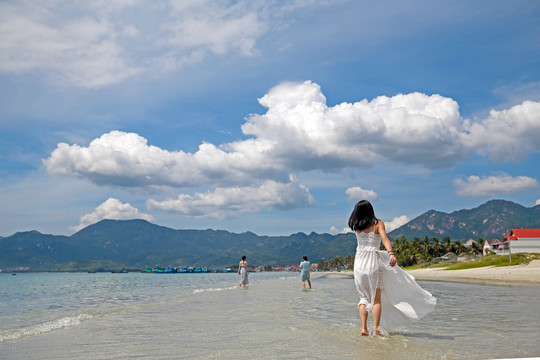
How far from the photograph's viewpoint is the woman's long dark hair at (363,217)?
770 centimetres

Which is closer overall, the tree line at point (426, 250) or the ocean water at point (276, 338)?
the ocean water at point (276, 338)

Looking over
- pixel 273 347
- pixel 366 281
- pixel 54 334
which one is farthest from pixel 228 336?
pixel 54 334

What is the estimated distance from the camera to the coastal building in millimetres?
92562

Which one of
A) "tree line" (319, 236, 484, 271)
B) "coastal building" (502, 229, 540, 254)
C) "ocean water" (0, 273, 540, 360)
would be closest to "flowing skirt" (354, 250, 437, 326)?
"ocean water" (0, 273, 540, 360)

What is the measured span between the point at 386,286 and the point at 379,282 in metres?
0.28

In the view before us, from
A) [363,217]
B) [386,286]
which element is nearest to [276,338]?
[386,286]

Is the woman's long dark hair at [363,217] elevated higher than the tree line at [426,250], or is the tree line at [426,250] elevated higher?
the woman's long dark hair at [363,217]

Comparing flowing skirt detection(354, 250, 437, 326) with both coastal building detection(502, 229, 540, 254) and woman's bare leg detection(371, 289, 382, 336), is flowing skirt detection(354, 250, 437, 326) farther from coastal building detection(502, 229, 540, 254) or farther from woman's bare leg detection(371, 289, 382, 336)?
coastal building detection(502, 229, 540, 254)

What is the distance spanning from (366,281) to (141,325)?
5884mm

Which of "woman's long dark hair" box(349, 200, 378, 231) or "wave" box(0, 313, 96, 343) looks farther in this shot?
"wave" box(0, 313, 96, 343)

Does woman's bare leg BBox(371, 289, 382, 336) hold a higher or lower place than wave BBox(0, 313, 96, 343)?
higher

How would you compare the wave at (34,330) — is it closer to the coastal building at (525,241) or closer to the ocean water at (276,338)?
the ocean water at (276,338)

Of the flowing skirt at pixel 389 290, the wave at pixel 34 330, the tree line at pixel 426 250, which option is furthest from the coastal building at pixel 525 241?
the wave at pixel 34 330

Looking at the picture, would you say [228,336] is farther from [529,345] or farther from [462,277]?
[462,277]
